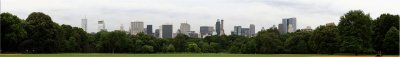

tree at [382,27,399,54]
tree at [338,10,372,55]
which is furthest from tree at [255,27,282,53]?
tree at [338,10,372,55]

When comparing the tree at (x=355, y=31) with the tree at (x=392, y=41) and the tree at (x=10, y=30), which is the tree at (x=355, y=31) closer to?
the tree at (x=392, y=41)

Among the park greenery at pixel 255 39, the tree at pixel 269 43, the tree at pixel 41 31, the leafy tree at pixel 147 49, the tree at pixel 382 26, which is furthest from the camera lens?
the leafy tree at pixel 147 49

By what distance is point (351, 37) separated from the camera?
75.9m

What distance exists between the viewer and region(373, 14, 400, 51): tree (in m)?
80.8

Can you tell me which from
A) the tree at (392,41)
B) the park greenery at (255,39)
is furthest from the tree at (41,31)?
the tree at (392,41)

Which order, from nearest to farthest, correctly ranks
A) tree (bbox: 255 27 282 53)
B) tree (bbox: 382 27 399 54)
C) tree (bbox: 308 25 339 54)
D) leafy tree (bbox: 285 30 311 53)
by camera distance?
tree (bbox: 382 27 399 54) < tree (bbox: 308 25 339 54) < leafy tree (bbox: 285 30 311 53) < tree (bbox: 255 27 282 53)

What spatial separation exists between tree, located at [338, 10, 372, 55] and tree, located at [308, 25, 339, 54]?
325 inches

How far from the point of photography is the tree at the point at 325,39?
87.5 meters

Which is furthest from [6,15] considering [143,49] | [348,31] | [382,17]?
[382,17]

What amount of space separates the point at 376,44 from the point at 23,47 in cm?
4890

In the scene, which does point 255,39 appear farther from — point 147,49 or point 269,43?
point 147,49

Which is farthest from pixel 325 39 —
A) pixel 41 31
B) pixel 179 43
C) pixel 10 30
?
pixel 179 43

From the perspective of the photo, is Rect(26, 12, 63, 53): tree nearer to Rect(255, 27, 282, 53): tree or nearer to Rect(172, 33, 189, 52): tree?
Rect(255, 27, 282, 53): tree

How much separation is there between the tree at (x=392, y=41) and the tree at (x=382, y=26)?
6.91 ft
